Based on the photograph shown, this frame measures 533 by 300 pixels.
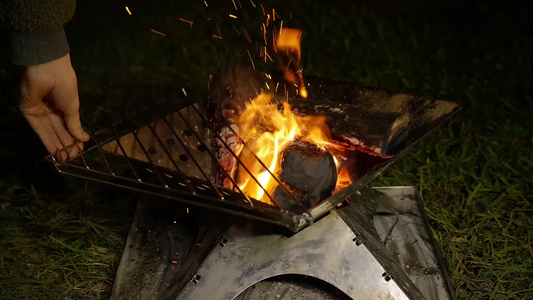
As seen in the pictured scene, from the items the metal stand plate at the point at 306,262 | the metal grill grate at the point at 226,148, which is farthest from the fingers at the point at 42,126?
the metal stand plate at the point at 306,262

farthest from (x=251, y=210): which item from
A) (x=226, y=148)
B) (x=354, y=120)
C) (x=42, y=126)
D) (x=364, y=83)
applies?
(x=364, y=83)

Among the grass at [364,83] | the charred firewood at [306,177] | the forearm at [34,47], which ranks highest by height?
the forearm at [34,47]

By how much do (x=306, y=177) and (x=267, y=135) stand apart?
1.06ft

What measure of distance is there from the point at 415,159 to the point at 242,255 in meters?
1.68

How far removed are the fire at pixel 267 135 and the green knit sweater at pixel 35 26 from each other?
81 centimetres

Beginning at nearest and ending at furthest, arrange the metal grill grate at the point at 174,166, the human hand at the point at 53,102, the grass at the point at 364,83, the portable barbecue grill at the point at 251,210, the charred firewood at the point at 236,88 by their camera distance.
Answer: the metal grill grate at the point at 174,166 → the portable barbecue grill at the point at 251,210 → the human hand at the point at 53,102 → the charred firewood at the point at 236,88 → the grass at the point at 364,83

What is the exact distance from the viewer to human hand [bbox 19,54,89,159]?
207cm

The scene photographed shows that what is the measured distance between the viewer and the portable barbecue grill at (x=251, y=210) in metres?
1.96

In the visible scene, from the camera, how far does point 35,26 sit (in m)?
1.96

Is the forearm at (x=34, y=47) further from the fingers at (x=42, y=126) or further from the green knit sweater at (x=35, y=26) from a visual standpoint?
the fingers at (x=42, y=126)

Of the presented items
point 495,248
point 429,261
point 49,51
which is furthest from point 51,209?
point 495,248

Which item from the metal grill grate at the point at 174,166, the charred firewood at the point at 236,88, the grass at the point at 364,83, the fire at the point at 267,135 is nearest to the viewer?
the metal grill grate at the point at 174,166

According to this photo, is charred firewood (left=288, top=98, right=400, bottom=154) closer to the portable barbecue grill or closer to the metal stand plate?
the portable barbecue grill

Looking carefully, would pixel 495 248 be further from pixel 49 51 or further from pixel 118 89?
pixel 118 89
